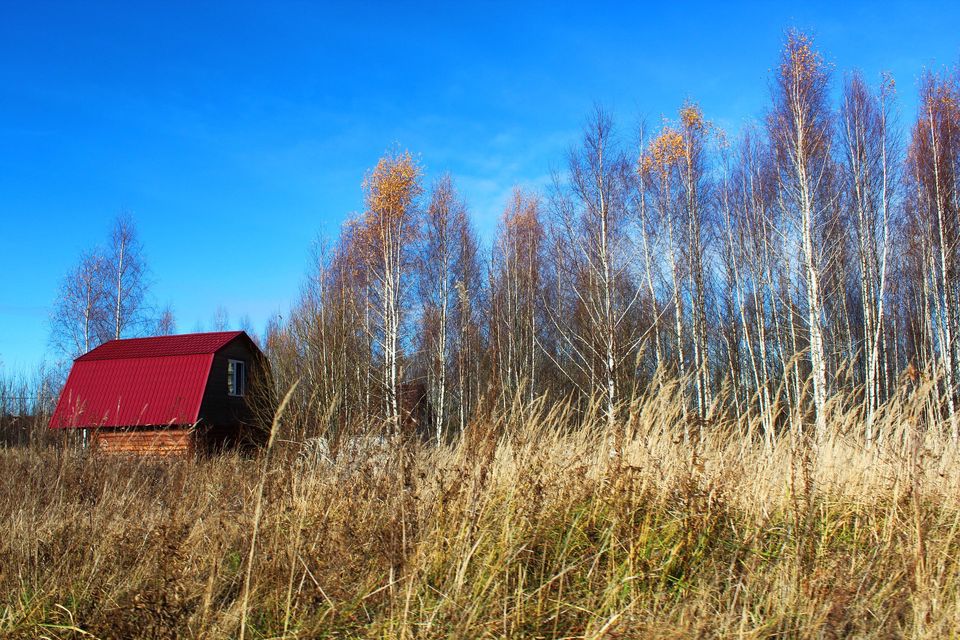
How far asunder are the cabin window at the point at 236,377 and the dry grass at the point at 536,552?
16616 millimetres

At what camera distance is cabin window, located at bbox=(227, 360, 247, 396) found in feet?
66.0

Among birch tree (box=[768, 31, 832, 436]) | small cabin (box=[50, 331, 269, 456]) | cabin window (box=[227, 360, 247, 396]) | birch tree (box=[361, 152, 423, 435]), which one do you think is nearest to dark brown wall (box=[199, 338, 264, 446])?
small cabin (box=[50, 331, 269, 456])

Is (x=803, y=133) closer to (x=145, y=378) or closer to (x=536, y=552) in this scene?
(x=536, y=552)

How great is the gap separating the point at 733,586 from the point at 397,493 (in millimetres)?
1638

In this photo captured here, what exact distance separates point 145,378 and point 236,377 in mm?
2690

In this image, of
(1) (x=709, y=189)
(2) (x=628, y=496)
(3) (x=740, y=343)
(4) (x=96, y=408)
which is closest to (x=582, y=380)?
(3) (x=740, y=343)

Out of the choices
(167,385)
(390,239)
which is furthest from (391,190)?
(167,385)

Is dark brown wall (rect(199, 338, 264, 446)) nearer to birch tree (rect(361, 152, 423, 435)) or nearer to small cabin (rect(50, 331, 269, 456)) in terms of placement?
small cabin (rect(50, 331, 269, 456))

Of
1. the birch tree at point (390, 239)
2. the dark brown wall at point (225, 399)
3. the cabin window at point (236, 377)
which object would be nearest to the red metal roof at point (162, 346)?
the dark brown wall at point (225, 399)

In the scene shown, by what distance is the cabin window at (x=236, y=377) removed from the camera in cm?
2012

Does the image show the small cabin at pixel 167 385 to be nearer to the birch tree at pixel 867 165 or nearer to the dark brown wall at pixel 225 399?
the dark brown wall at pixel 225 399

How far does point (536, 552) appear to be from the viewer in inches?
120

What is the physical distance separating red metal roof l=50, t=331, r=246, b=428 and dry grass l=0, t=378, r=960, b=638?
609 inches

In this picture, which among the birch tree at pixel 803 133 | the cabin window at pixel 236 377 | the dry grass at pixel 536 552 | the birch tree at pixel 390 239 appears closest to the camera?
the dry grass at pixel 536 552
